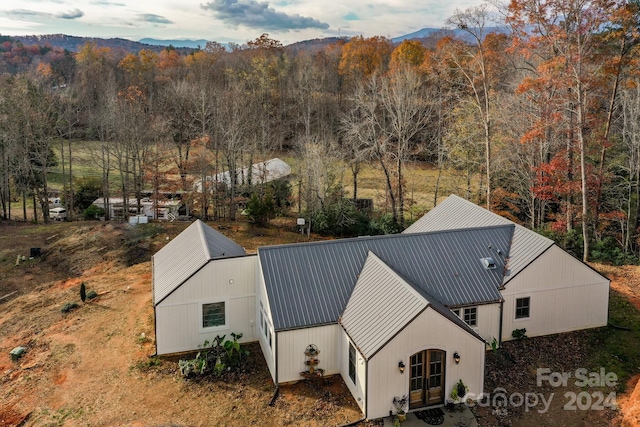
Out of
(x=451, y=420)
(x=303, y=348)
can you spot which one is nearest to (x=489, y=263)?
(x=451, y=420)

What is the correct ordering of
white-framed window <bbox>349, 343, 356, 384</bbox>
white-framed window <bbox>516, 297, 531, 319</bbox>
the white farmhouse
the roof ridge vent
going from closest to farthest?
the white farmhouse
white-framed window <bbox>349, 343, 356, 384</bbox>
white-framed window <bbox>516, 297, 531, 319</bbox>
the roof ridge vent

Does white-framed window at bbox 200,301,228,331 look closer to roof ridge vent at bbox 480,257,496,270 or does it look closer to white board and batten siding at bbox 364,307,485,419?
white board and batten siding at bbox 364,307,485,419

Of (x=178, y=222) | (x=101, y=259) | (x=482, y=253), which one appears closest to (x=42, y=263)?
(x=101, y=259)

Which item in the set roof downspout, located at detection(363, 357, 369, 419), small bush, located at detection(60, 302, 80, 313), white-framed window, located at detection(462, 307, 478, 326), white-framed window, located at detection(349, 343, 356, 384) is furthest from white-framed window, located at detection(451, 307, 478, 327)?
small bush, located at detection(60, 302, 80, 313)

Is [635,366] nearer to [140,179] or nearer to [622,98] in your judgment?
[622,98]

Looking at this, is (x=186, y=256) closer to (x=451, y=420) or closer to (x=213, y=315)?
(x=213, y=315)
